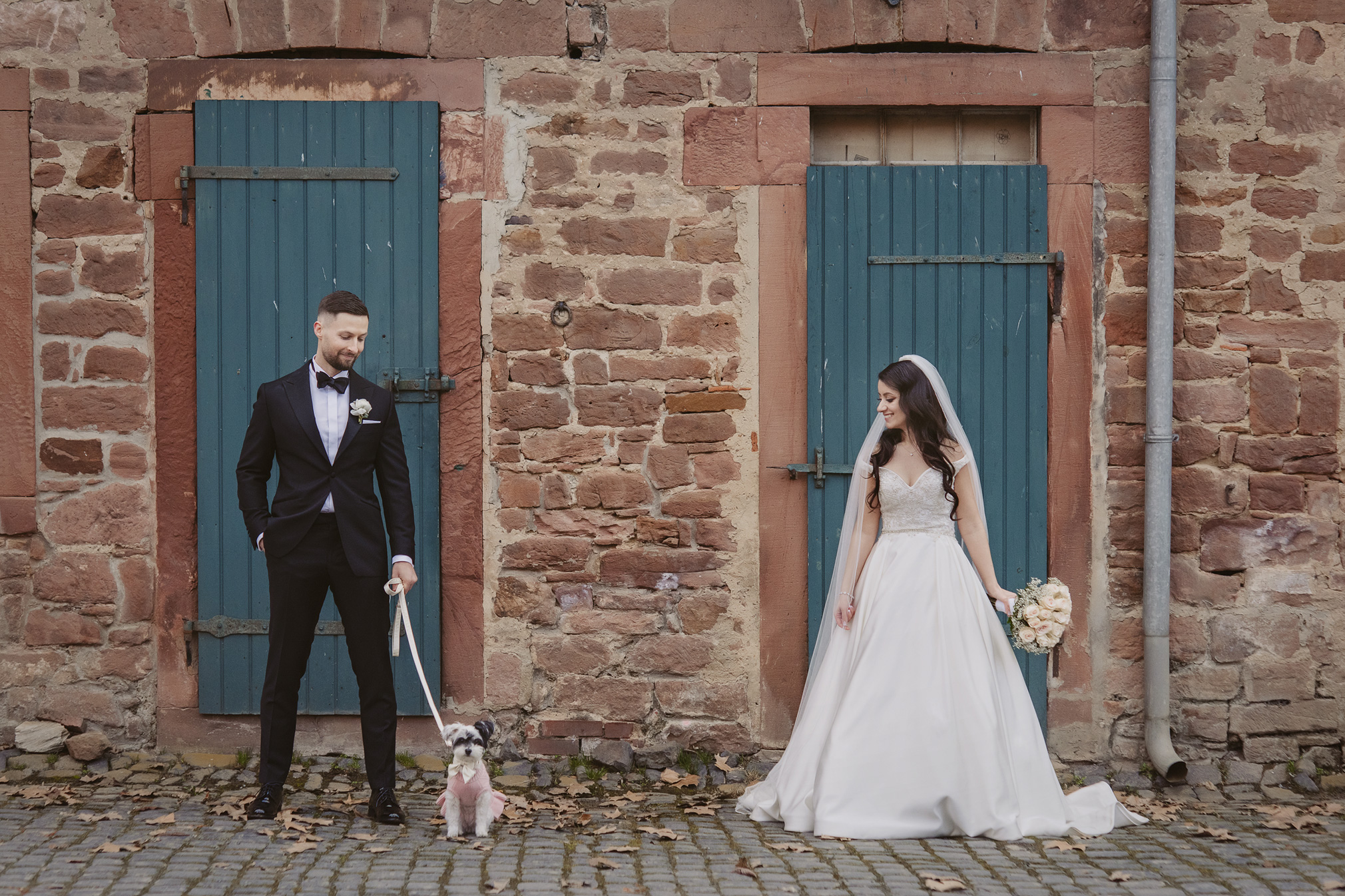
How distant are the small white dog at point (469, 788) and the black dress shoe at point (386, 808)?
0.67 ft

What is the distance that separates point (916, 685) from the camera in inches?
165

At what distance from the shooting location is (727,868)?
12.3ft

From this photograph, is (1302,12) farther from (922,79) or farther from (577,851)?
(577,851)

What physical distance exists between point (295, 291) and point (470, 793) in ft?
7.89

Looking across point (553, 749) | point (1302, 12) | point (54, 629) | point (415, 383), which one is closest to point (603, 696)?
point (553, 749)

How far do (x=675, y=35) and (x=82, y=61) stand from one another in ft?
8.57

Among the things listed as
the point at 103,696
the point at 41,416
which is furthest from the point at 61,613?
the point at 41,416

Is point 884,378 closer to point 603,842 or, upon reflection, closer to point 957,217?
point 957,217

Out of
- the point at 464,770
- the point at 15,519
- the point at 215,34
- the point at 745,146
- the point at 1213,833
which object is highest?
the point at 215,34

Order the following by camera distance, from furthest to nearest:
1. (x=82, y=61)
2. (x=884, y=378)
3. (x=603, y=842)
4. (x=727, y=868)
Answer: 1. (x=82, y=61)
2. (x=884, y=378)
3. (x=603, y=842)
4. (x=727, y=868)

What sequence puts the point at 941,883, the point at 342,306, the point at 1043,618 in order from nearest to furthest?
the point at 941,883 → the point at 342,306 → the point at 1043,618

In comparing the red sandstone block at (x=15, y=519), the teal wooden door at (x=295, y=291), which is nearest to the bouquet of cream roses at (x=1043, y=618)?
the teal wooden door at (x=295, y=291)

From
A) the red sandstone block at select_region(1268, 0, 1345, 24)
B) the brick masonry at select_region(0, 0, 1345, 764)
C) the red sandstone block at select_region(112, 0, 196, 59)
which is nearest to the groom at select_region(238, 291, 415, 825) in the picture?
the brick masonry at select_region(0, 0, 1345, 764)

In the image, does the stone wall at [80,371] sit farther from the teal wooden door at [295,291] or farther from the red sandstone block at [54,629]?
the teal wooden door at [295,291]
